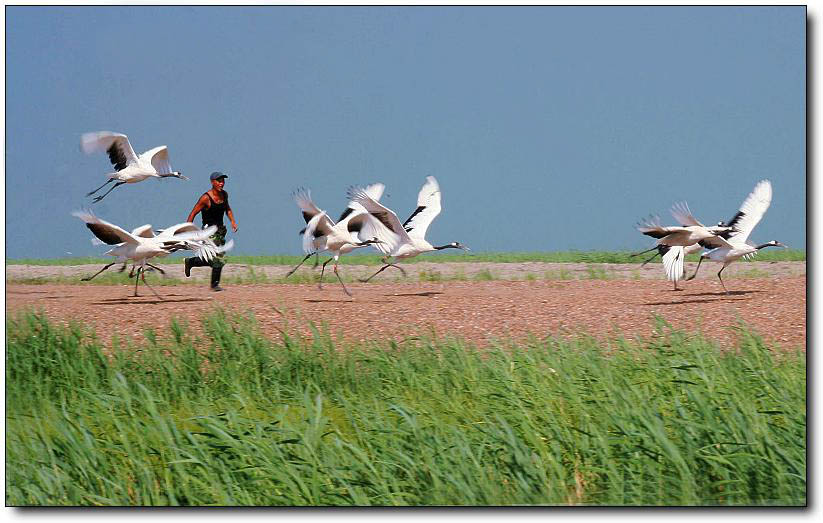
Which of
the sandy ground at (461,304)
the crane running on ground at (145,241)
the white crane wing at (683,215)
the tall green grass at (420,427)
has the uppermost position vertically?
the white crane wing at (683,215)

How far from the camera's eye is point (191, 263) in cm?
536

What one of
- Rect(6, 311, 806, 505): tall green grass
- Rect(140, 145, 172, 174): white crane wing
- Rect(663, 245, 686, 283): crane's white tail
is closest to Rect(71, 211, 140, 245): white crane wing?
Rect(140, 145, 172, 174): white crane wing

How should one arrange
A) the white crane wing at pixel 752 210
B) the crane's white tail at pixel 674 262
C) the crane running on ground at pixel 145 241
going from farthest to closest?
the crane's white tail at pixel 674 262 < the crane running on ground at pixel 145 241 < the white crane wing at pixel 752 210

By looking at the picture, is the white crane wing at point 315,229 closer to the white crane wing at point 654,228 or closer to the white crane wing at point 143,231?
the white crane wing at point 143,231

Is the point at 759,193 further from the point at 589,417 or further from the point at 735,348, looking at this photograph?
the point at 589,417

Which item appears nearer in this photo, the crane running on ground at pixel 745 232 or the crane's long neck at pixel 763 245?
the crane running on ground at pixel 745 232

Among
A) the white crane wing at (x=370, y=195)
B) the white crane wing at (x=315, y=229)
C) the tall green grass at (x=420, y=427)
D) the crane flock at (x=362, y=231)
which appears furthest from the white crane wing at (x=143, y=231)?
the white crane wing at (x=370, y=195)

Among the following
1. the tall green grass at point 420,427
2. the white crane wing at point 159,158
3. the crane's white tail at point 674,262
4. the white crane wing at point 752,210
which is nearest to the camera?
the tall green grass at point 420,427

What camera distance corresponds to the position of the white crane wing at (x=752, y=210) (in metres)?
4.59

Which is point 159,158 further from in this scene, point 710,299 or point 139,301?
point 710,299

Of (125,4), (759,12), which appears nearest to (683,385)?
(759,12)

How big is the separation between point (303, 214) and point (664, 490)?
2.13m

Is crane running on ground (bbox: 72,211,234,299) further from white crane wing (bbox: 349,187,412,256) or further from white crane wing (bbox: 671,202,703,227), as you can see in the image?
white crane wing (bbox: 671,202,703,227)

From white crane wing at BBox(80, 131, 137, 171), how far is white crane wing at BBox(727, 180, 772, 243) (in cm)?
289
